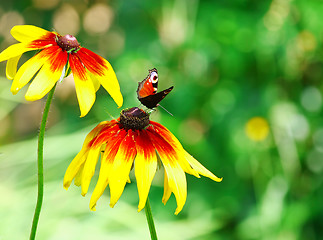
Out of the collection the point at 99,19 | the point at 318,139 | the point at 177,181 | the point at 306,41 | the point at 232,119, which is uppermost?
the point at 99,19

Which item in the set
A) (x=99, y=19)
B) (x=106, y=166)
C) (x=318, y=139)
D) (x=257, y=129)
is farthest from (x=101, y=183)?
(x=99, y=19)

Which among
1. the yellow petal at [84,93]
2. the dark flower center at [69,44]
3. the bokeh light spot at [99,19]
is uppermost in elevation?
the bokeh light spot at [99,19]

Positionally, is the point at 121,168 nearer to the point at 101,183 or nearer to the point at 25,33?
the point at 101,183

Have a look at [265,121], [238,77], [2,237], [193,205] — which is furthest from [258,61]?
[2,237]

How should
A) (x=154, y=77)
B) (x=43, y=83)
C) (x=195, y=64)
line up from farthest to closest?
(x=195, y=64) < (x=154, y=77) < (x=43, y=83)

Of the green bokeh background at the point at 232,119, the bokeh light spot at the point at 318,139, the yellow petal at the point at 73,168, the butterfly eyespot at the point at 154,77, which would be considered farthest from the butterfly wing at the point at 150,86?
the bokeh light spot at the point at 318,139

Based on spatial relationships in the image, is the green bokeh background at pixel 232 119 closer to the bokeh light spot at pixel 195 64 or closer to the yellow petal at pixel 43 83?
the bokeh light spot at pixel 195 64
